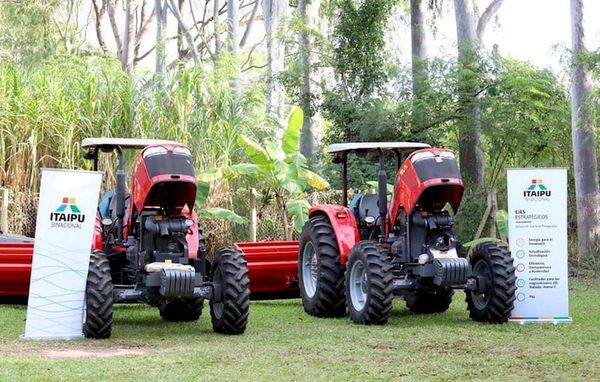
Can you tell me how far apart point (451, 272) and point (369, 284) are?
33.0 inches

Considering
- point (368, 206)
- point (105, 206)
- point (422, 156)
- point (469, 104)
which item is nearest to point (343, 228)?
point (368, 206)

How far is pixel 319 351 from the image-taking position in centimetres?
891

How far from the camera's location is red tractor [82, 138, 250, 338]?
9570 millimetres

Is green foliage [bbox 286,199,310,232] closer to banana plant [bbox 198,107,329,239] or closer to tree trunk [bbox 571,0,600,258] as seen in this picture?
banana plant [bbox 198,107,329,239]

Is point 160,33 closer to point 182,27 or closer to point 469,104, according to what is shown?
point 182,27

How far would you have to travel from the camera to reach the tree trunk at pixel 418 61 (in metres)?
18.5

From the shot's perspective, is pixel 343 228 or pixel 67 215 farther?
pixel 343 228

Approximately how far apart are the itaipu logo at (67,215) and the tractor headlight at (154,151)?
82cm

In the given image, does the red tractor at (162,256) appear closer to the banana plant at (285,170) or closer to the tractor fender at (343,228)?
the tractor fender at (343,228)

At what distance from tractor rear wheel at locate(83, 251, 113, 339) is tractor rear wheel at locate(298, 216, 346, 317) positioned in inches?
116

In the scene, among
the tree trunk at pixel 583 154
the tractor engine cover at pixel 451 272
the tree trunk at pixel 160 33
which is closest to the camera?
the tractor engine cover at pixel 451 272

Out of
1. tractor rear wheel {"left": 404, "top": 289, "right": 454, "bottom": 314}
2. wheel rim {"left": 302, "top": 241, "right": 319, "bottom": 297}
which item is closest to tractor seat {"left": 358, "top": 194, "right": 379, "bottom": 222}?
wheel rim {"left": 302, "top": 241, "right": 319, "bottom": 297}

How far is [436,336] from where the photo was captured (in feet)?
32.6

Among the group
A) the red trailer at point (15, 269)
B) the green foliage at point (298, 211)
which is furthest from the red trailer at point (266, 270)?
the green foliage at point (298, 211)
